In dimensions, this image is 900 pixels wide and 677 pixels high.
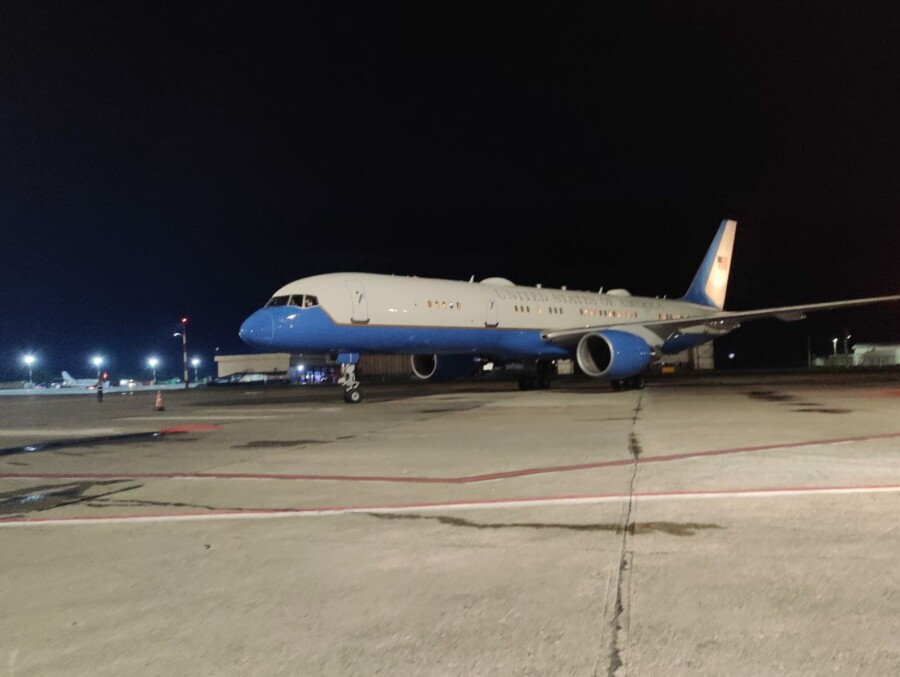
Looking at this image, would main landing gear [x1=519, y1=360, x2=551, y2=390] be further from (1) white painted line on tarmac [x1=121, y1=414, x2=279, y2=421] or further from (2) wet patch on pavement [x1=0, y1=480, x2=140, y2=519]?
(2) wet patch on pavement [x1=0, y1=480, x2=140, y2=519]

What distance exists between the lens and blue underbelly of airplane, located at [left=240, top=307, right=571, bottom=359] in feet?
62.2

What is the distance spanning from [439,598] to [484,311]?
19.4m

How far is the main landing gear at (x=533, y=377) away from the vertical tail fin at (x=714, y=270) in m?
11.6

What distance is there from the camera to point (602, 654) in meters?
3.02

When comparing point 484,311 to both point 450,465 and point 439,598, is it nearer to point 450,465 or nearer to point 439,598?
point 450,465

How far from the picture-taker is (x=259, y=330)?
18922 millimetres

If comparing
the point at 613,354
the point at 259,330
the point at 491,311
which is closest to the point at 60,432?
the point at 259,330

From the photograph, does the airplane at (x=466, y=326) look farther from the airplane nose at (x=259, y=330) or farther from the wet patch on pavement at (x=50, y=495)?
the wet patch on pavement at (x=50, y=495)

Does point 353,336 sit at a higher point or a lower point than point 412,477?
higher

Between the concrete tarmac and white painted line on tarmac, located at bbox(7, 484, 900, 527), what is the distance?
39 millimetres

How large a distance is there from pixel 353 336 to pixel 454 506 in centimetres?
1406

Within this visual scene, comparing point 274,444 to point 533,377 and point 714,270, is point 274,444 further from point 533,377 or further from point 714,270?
point 714,270

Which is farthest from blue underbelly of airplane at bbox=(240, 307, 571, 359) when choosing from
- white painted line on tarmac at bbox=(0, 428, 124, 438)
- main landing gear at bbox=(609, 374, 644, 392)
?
white painted line on tarmac at bbox=(0, 428, 124, 438)

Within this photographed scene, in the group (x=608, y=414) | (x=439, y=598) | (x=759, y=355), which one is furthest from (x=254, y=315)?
(x=759, y=355)
